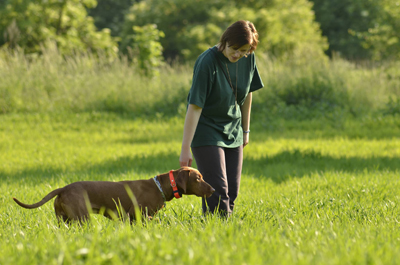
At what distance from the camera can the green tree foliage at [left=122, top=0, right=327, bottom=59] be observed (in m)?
25.9

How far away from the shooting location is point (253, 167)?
8.09m

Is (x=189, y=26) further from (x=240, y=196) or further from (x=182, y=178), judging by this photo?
(x=182, y=178)

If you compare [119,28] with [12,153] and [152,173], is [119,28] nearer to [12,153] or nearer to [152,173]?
[12,153]

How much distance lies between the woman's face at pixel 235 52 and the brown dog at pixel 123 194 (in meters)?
1.17

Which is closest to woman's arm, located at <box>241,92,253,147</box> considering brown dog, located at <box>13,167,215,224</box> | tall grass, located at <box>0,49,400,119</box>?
brown dog, located at <box>13,167,215,224</box>

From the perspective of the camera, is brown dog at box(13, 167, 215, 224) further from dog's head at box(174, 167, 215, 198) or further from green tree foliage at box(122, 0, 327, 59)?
green tree foliage at box(122, 0, 327, 59)

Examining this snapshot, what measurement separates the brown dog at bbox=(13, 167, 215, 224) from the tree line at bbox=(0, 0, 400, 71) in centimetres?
1105

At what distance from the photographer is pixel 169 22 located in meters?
31.9

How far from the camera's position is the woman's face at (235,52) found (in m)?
3.96

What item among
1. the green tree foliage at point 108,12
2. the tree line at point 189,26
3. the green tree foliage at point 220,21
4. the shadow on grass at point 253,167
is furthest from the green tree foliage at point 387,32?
the green tree foliage at point 108,12

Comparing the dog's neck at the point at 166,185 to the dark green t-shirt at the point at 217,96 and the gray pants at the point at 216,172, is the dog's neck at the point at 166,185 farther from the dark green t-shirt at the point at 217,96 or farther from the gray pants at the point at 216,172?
the dark green t-shirt at the point at 217,96

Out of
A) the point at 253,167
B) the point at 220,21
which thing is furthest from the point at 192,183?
the point at 220,21

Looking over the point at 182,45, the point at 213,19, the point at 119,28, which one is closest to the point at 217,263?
the point at 213,19

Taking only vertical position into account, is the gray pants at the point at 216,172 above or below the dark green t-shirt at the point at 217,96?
below
